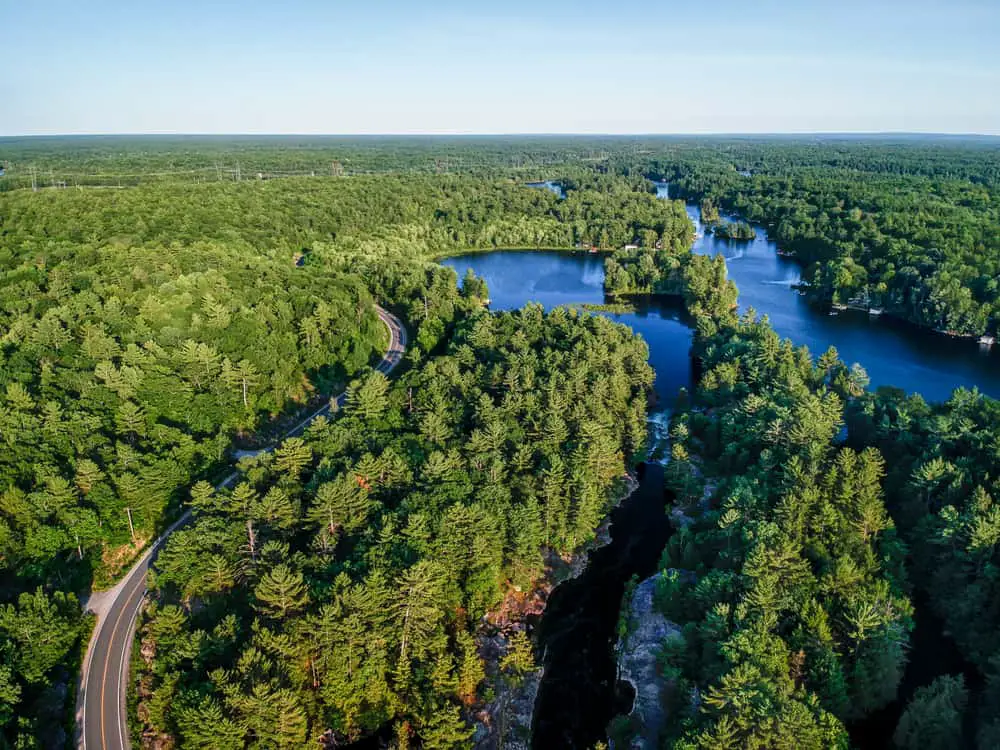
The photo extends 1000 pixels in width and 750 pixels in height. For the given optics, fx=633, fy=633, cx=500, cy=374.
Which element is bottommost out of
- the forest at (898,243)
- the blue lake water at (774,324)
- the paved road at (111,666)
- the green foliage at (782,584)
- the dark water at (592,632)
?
the dark water at (592,632)

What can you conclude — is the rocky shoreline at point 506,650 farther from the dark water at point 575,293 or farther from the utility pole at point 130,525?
the dark water at point 575,293

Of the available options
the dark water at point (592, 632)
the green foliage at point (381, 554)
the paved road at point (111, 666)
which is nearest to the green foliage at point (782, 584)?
the dark water at point (592, 632)

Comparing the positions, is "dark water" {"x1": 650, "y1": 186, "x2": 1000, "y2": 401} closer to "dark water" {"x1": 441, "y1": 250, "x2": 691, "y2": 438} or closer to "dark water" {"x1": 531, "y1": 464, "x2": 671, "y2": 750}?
"dark water" {"x1": 441, "y1": 250, "x2": 691, "y2": 438}

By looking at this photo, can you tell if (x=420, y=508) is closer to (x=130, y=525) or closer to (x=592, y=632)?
(x=592, y=632)

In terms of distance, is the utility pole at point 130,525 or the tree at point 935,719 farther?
the utility pole at point 130,525

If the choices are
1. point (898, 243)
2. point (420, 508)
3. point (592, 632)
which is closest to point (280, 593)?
point (420, 508)

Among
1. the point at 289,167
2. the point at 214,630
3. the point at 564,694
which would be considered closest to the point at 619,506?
the point at 564,694

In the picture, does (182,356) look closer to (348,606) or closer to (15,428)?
(15,428)

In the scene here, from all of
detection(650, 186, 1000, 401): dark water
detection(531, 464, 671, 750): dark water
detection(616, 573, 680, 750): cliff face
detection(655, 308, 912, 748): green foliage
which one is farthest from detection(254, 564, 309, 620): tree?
detection(650, 186, 1000, 401): dark water
